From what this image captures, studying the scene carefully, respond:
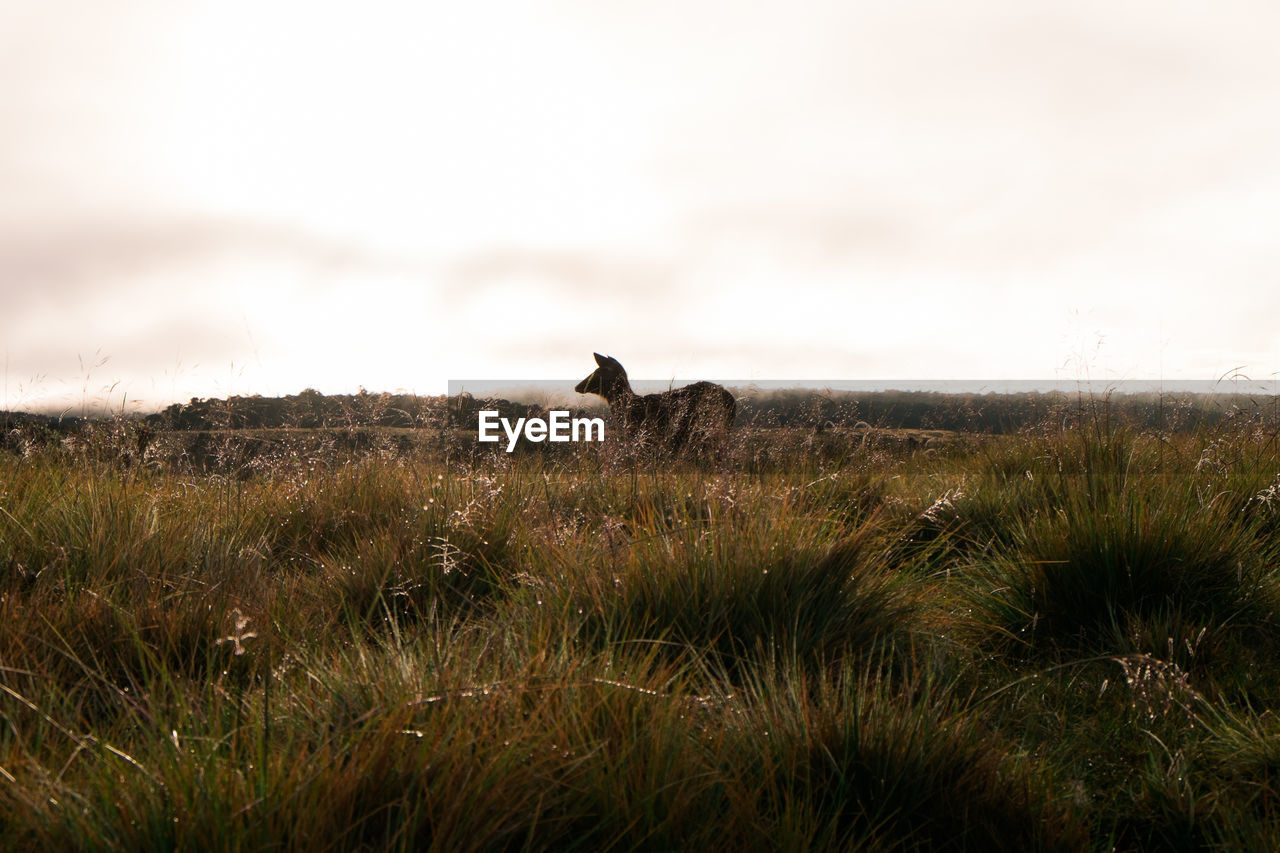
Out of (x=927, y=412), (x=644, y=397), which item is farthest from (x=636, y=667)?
(x=644, y=397)

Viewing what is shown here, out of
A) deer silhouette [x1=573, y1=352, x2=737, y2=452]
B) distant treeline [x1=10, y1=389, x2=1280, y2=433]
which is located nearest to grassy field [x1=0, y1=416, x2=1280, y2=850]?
distant treeline [x1=10, y1=389, x2=1280, y2=433]

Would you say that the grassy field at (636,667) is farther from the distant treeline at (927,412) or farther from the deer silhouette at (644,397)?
the deer silhouette at (644,397)

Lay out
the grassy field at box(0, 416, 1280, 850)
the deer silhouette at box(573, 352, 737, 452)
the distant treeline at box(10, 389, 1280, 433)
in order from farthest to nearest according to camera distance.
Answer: the deer silhouette at box(573, 352, 737, 452) < the distant treeline at box(10, 389, 1280, 433) < the grassy field at box(0, 416, 1280, 850)

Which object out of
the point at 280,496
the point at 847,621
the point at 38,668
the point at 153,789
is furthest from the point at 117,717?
the point at 280,496

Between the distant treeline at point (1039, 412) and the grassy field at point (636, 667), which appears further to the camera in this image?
Answer: the distant treeline at point (1039, 412)

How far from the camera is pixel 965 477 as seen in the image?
5.00 m

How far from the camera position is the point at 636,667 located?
81.9 inches

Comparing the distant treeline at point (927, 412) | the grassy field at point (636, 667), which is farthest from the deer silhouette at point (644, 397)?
the grassy field at point (636, 667)

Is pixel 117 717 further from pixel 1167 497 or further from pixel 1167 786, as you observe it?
pixel 1167 497

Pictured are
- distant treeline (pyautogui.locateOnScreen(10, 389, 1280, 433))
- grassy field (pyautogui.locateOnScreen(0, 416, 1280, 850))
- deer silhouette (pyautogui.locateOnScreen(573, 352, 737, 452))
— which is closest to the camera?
grassy field (pyautogui.locateOnScreen(0, 416, 1280, 850))

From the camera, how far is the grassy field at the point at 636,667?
1.47 metres

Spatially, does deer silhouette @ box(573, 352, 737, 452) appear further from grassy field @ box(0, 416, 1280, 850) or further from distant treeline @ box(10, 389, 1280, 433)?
grassy field @ box(0, 416, 1280, 850)

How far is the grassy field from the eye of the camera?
1.47 metres

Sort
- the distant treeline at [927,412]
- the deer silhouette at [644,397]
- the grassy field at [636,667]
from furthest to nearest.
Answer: the deer silhouette at [644,397], the distant treeline at [927,412], the grassy field at [636,667]
